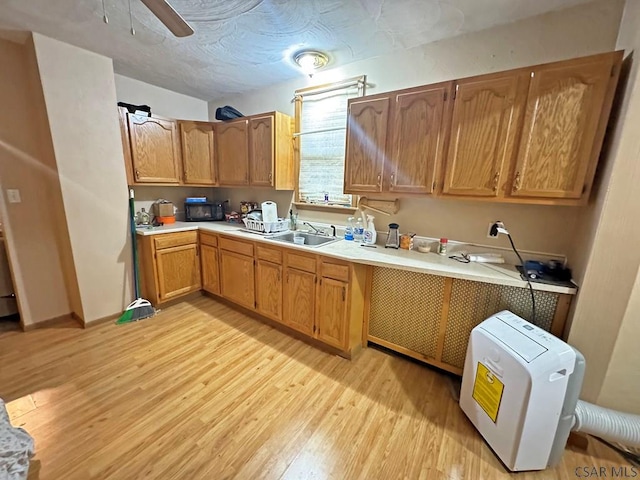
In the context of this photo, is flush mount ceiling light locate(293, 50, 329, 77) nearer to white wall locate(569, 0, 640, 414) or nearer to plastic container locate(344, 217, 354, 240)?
plastic container locate(344, 217, 354, 240)

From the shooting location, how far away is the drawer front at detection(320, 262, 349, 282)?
204 cm

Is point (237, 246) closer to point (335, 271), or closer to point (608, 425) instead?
point (335, 271)

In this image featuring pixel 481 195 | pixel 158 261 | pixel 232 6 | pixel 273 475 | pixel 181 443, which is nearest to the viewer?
pixel 273 475

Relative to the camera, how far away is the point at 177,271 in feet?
9.70

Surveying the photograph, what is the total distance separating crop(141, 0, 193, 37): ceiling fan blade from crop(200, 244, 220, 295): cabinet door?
2075 mm

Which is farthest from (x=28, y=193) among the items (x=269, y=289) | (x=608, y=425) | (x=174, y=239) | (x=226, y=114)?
(x=608, y=425)

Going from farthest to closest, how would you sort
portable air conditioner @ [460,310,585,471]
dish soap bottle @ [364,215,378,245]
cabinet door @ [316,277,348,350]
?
1. dish soap bottle @ [364,215,378,245]
2. cabinet door @ [316,277,348,350]
3. portable air conditioner @ [460,310,585,471]

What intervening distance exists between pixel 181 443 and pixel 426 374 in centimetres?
171

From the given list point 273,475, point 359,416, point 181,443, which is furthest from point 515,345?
point 181,443

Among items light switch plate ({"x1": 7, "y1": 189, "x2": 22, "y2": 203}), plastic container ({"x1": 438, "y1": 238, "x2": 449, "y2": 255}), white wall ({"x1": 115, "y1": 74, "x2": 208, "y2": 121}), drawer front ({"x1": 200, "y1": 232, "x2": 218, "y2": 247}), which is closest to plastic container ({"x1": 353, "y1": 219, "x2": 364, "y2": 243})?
plastic container ({"x1": 438, "y1": 238, "x2": 449, "y2": 255})

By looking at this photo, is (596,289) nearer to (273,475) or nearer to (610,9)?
(610,9)

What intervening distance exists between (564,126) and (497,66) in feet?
2.37

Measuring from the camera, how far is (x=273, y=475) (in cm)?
131

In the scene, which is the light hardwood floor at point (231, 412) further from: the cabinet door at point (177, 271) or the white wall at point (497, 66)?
the white wall at point (497, 66)
